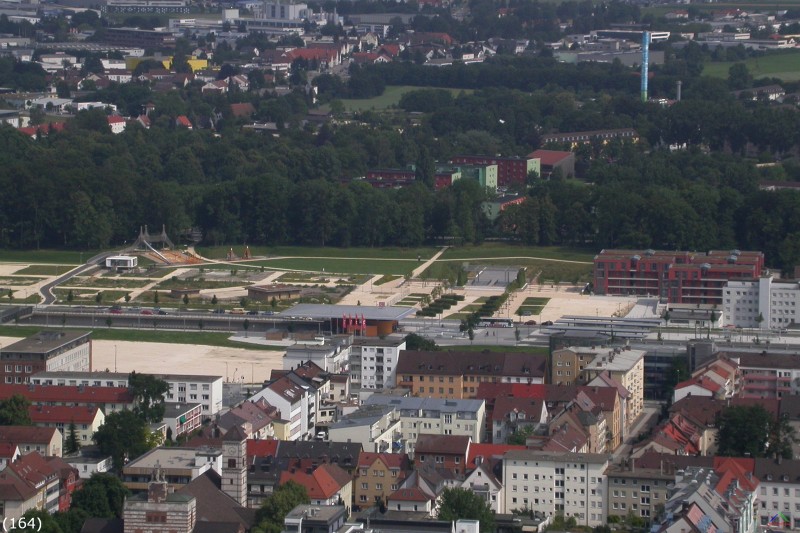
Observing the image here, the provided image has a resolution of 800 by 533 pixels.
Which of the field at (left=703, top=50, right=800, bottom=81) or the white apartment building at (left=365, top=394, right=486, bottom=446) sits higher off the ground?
the field at (left=703, top=50, right=800, bottom=81)

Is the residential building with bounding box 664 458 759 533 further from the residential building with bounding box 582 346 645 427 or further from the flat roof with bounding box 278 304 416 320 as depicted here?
the flat roof with bounding box 278 304 416 320

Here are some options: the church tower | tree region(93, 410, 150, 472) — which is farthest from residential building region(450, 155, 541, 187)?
the church tower

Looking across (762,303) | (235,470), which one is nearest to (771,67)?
(762,303)

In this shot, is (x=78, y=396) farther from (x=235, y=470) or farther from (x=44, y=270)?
(x=44, y=270)

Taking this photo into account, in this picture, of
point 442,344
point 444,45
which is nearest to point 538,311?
point 442,344

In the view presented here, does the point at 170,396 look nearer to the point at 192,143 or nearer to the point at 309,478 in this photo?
the point at 309,478

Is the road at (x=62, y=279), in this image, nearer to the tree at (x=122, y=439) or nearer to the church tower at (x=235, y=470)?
the tree at (x=122, y=439)

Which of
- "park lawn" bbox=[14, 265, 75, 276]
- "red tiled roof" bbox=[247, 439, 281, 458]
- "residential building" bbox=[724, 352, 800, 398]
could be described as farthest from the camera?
"park lawn" bbox=[14, 265, 75, 276]
